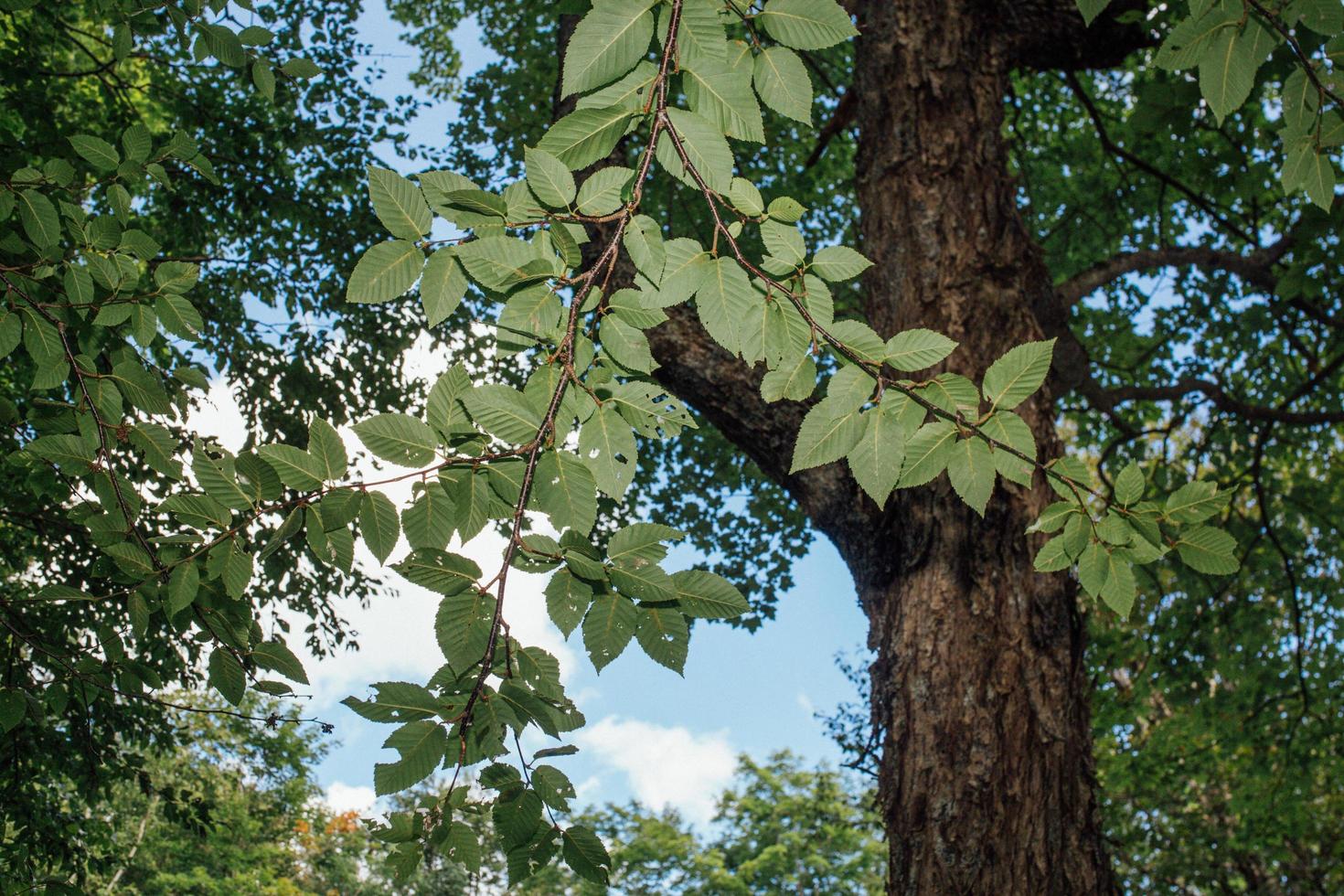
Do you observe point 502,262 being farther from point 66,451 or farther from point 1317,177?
point 1317,177

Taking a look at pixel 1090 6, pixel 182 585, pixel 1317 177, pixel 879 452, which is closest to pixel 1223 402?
pixel 1317 177

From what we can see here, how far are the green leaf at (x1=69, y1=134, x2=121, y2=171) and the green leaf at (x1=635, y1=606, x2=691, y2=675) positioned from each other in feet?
6.78

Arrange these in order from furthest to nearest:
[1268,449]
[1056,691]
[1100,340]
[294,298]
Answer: [1100,340], [1268,449], [294,298], [1056,691]

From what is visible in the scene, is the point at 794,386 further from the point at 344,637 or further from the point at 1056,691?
the point at 344,637

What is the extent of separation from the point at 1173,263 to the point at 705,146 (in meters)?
4.28

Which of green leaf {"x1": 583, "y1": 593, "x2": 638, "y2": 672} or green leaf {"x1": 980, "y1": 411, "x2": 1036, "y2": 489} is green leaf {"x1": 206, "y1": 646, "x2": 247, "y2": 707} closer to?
green leaf {"x1": 583, "y1": 593, "x2": 638, "y2": 672}

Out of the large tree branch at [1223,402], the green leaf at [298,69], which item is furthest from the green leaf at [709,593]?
the large tree branch at [1223,402]

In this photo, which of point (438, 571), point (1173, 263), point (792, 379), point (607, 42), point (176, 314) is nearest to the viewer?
point (607, 42)

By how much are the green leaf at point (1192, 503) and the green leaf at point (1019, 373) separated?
0.43 m

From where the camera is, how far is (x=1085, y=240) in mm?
7688

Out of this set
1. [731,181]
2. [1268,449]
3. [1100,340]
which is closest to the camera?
[731,181]

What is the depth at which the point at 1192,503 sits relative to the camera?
172 centimetres

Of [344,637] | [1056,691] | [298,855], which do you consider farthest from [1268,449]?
[298,855]

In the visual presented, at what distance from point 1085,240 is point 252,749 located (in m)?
19.1
